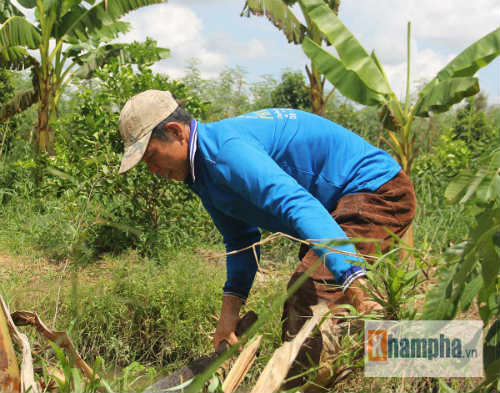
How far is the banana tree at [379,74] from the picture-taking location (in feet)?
14.1

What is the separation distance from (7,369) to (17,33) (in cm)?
642

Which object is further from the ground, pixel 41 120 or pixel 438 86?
pixel 438 86

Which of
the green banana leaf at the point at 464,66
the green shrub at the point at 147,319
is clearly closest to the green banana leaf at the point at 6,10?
the green shrub at the point at 147,319

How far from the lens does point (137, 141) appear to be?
199 cm

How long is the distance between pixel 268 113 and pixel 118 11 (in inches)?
218

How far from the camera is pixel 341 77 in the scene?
4711 millimetres

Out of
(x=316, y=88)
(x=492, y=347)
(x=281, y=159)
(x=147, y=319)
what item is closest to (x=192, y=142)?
(x=281, y=159)

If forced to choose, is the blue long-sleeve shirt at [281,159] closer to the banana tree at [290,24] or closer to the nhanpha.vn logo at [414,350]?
the nhanpha.vn logo at [414,350]

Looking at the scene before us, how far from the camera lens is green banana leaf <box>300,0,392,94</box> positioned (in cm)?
467

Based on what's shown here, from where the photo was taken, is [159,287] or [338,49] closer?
[159,287]

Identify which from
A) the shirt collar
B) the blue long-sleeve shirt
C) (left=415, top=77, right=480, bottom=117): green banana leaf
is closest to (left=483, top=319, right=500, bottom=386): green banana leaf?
the blue long-sleeve shirt

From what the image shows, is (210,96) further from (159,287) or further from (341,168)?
(341,168)

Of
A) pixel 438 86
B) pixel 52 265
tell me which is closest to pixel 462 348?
pixel 438 86

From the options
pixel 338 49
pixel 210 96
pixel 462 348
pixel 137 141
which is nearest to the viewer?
pixel 462 348
